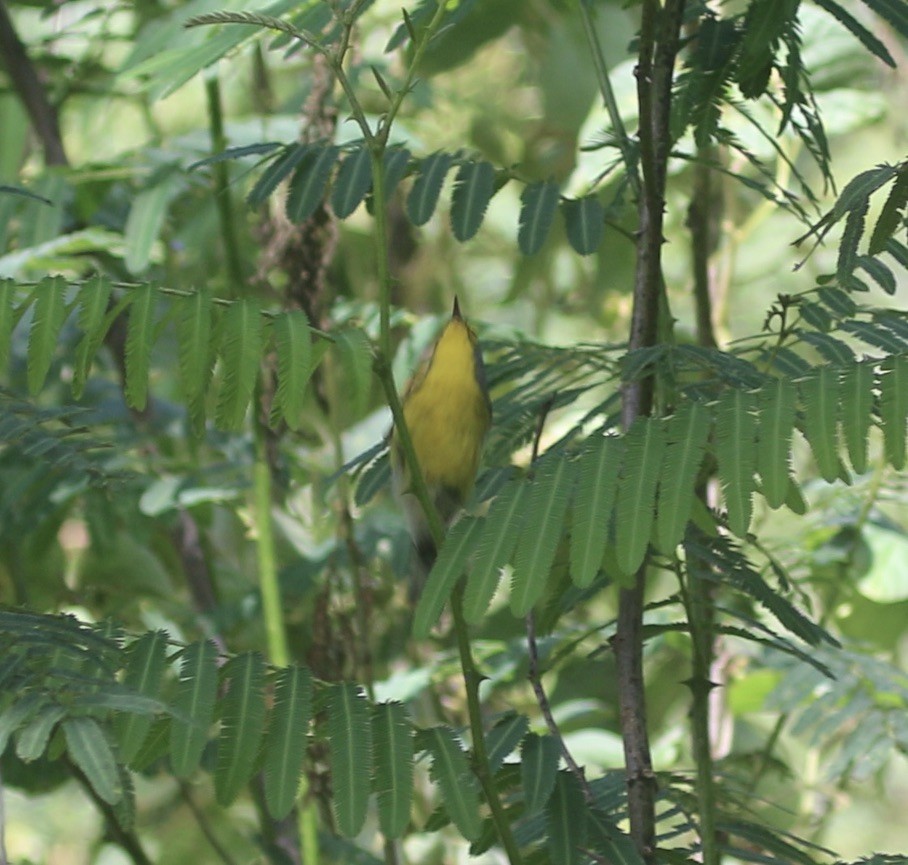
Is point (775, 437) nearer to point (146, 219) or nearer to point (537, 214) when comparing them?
point (537, 214)

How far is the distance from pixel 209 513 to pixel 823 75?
112cm

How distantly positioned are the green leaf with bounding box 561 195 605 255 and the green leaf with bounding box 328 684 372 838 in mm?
458

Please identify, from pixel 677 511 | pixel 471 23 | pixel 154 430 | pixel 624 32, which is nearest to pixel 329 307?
pixel 154 430

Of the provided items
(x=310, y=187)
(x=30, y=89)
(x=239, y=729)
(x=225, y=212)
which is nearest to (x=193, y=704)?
(x=239, y=729)

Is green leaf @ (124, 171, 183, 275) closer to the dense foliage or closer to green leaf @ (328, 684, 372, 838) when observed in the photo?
the dense foliage

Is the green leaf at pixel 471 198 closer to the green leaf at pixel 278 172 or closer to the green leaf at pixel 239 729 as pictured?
the green leaf at pixel 278 172

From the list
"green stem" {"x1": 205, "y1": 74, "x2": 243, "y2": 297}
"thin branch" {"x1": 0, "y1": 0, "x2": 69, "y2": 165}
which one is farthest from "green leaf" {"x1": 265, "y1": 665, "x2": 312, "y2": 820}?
"thin branch" {"x1": 0, "y1": 0, "x2": 69, "y2": 165}

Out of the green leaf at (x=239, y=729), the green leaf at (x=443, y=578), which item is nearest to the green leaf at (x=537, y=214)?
the green leaf at (x=443, y=578)

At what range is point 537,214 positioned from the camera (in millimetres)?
1182

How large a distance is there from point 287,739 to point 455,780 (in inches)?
4.4

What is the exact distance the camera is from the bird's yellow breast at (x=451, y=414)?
3.49ft

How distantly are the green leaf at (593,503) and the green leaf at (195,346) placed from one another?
244mm

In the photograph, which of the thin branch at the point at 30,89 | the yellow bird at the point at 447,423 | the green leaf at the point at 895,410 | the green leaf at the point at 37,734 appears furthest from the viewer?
the thin branch at the point at 30,89

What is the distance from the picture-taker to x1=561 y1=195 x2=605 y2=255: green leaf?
1.16 m
